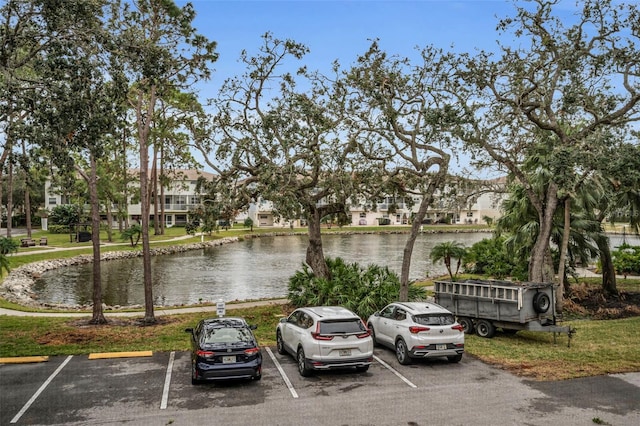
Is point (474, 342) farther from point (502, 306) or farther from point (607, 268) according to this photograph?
point (607, 268)

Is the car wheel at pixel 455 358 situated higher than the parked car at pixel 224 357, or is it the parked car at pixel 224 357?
the parked car at pixel 224 357

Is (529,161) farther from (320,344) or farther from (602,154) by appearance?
(320,344)

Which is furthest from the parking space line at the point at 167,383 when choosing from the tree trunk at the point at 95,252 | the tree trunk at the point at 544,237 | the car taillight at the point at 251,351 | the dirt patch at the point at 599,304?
the dirt patch at the point at 599,304

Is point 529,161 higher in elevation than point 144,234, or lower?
higher

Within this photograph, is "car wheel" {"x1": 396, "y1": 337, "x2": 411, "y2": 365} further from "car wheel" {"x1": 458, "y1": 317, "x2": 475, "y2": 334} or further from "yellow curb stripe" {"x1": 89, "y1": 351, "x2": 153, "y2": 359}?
"yellow curb stripe" {"x1": 89, "y1": 351, "x2": 153, "y2": 359}

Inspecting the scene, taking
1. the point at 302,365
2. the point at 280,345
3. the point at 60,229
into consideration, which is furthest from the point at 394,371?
the point at 60,229

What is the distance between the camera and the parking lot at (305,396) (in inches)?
397

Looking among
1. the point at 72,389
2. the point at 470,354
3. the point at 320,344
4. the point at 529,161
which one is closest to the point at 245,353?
the point at 320,344

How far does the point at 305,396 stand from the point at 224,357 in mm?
1945

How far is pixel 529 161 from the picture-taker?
24.7 metres

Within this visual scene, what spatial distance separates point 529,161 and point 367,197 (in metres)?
8.46

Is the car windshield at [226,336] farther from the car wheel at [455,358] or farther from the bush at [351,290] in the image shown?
the bush at [351,290]

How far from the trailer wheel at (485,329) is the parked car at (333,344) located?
5.92 m

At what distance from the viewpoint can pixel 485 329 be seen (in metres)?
17.3
